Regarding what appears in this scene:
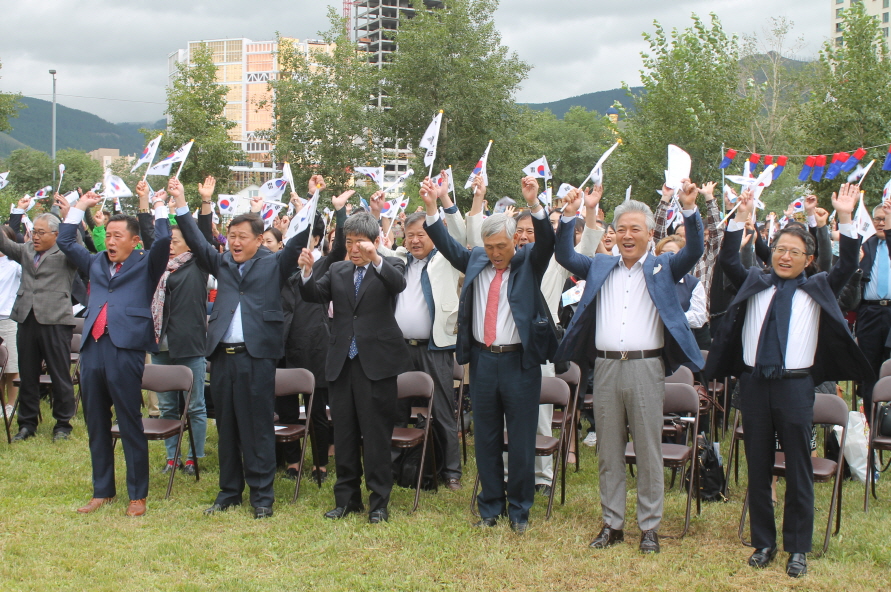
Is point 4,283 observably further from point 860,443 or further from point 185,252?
point 860,443

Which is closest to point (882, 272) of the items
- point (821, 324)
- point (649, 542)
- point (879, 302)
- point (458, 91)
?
point (879, 302)

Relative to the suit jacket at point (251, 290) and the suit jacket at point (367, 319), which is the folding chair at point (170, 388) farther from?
the suit jacket at point (367, 319)

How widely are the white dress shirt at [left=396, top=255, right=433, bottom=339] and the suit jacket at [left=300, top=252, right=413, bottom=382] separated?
71cm

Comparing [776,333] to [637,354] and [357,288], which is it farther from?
[357,288]

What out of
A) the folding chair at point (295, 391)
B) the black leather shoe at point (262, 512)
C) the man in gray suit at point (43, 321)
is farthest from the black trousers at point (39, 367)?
the black leather shoe at point (262, 512)

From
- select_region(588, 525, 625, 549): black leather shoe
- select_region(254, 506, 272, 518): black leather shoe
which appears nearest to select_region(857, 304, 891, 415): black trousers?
select_region(588, 525, 625, 549): black leather shoe

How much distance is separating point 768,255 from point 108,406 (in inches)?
199

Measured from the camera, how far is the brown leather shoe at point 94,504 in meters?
5.55

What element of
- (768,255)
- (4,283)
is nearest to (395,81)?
(4,283)

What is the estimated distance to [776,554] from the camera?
4.56m

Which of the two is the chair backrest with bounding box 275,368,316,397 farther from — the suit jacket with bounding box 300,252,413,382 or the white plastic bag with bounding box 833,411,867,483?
the white plastic bag with bounding box 833,411,867,483

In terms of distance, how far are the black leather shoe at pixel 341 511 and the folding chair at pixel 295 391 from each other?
0.64 meters

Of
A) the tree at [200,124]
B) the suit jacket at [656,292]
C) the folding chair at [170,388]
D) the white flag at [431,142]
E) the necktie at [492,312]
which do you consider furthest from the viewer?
the tree at [200,124]

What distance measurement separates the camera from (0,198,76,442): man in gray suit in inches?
297
